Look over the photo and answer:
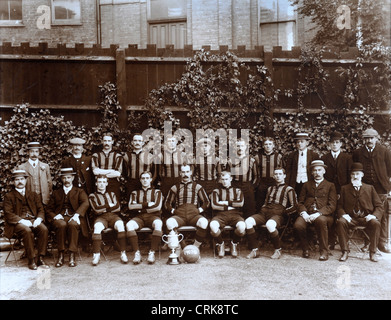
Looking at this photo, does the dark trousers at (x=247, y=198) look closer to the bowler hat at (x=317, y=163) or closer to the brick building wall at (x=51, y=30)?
the bowler hat at (x=317, y=163)

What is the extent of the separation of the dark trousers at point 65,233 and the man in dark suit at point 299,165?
3483 mm

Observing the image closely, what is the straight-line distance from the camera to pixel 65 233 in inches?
230

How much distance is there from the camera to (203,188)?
648 centimetres

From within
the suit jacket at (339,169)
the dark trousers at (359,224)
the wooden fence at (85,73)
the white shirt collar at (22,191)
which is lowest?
the dark trousers at (359,224)

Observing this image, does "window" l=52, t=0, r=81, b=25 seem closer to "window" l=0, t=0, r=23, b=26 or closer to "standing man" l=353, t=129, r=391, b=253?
"window" l=0, t=0, r=23, b=26

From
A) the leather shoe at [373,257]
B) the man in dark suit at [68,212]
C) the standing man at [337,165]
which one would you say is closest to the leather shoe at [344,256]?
the leather shoe at [373,257]

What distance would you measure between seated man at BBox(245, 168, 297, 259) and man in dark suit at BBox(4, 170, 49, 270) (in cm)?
308

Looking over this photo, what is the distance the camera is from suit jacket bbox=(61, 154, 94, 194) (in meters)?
6.44

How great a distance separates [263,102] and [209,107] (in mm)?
1016

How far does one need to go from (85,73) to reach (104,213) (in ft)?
9.01

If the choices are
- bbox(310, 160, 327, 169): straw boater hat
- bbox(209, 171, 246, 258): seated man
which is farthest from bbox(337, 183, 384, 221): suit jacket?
bbox(209, 171, 246, 258): seated man

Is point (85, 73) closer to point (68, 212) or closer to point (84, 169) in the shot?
point (84, 169)

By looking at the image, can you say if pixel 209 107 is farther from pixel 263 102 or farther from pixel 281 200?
pixel 281 200

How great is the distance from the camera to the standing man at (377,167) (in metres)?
6.40
